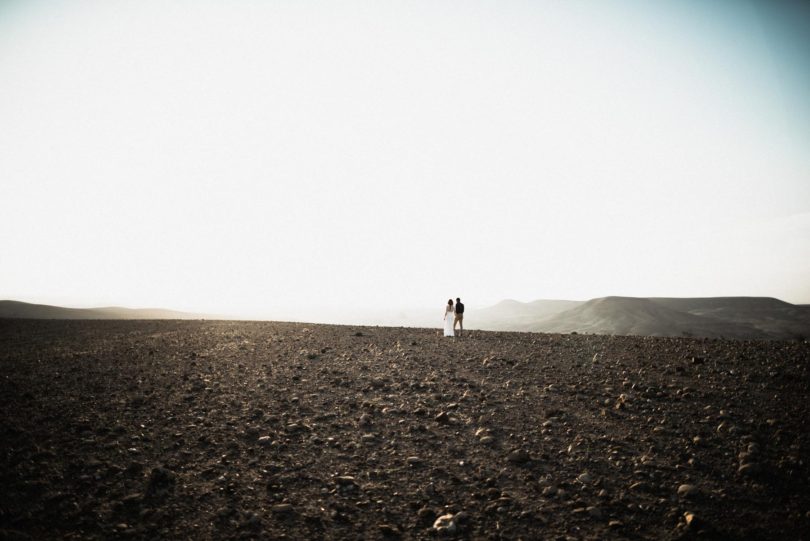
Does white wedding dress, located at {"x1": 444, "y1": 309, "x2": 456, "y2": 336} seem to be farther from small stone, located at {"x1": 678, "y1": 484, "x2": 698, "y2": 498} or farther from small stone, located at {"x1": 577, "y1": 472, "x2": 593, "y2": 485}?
small stone, located at {"x1": 678, "y1": 484, "x2": 698, "y2": 498}

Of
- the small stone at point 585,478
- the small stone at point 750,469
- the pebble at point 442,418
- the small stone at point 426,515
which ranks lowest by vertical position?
the small stone at point 426,515

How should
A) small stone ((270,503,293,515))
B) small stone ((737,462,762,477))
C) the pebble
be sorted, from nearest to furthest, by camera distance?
small stone ((270,503,293,515))
small stone ((737,462,762,477))
the pebble

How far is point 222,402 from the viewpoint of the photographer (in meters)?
9.45

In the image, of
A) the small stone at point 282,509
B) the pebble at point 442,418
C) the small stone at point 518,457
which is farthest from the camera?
the pebble at point 442,418

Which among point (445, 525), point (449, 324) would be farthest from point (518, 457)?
point (449, 324)

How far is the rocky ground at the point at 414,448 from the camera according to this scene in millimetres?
5289

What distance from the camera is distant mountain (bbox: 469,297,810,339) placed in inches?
2815

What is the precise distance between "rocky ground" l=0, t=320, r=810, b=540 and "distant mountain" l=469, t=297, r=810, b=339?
69.0 meters

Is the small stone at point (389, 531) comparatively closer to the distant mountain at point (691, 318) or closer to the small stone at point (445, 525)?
the small stone at point (445, 525)

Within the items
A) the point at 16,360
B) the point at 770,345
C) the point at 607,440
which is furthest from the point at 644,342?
the point at 16,360

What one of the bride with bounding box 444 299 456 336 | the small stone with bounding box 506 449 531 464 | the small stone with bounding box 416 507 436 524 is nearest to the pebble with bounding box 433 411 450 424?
the small stone with bounding box 506 449 531 464

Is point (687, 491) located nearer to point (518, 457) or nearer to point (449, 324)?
point (518, 457)

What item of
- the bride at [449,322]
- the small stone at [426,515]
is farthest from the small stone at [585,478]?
the bride at [449,322]

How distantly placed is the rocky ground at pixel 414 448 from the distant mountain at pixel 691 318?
226ft
